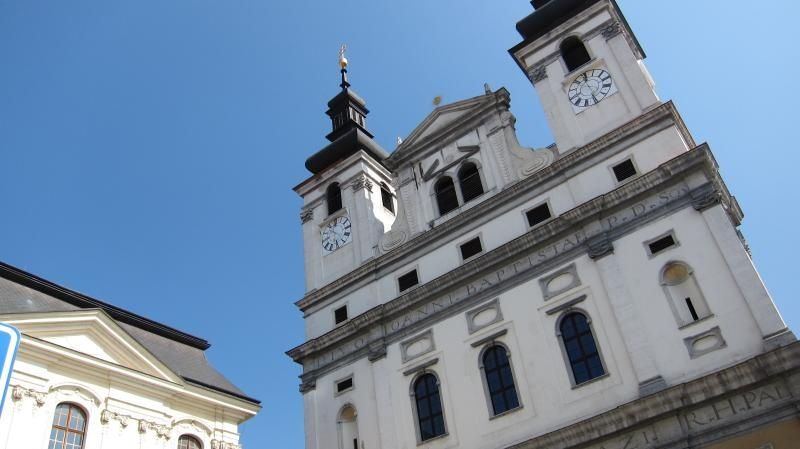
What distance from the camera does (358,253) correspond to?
90.2 feet

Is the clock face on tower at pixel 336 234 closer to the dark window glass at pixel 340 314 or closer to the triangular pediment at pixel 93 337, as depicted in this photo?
the dark window glass at pixel 340 314

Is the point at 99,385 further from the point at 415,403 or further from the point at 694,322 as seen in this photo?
the point at 694,322

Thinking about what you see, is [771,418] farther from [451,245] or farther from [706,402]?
[451,245]

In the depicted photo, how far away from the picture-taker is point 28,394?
749 inches

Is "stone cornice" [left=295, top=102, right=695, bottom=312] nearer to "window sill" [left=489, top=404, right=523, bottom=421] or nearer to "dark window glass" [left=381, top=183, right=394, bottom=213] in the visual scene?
"dark window glass" [left=381, top=183, right=394, bottom=213]

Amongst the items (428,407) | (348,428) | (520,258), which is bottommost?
(428,407)

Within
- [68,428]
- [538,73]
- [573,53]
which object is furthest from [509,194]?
[68,428]

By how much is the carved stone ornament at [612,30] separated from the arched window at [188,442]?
791 inches

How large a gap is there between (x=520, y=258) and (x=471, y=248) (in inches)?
90.0

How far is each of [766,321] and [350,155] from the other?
1874 cm

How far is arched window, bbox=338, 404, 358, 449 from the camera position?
23.4 metres

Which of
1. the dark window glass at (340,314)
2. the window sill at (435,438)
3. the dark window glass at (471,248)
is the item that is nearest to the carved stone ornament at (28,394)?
the dark window glass at (340,314)

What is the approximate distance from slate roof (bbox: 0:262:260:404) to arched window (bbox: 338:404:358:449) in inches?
146

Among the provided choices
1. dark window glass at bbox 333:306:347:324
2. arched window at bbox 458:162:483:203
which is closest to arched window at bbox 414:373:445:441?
dark window glass at bbox 333:306:347:324
